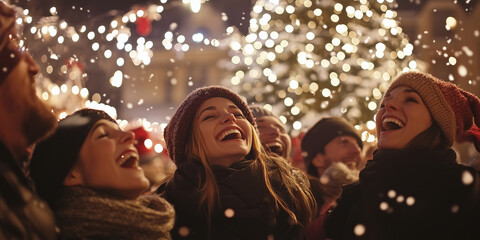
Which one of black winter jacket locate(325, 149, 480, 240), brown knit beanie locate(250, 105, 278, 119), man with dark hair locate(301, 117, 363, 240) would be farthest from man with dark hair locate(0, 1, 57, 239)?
man with dark hair locate(301, 117, 363, 240)

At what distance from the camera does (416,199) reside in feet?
8.50

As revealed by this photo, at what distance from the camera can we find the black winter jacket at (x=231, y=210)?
2770mm

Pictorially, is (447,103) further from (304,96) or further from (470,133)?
(304,96)

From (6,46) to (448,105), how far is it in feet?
7.08

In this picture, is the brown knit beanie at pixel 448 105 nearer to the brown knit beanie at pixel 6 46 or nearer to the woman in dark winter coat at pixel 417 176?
the woman in dark winter coat at pixel 417 176

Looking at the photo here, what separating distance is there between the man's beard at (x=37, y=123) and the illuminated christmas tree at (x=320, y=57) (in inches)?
209

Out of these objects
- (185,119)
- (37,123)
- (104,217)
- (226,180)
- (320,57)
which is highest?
(37,123)

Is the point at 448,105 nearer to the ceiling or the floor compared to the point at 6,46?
nearer to the floor

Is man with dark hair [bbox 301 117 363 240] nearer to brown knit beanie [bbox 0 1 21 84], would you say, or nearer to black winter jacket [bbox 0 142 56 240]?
black winter jacket [bbox 0 142 56 240]

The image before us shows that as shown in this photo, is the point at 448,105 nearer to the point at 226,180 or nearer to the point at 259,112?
the point at 226,180

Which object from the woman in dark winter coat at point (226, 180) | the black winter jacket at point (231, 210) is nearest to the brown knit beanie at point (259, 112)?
the woman in dark winter coat at point (226, 180)

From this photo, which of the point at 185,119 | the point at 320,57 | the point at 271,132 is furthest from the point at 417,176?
the point at 320,57

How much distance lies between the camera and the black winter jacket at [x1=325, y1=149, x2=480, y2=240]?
2.52 metres

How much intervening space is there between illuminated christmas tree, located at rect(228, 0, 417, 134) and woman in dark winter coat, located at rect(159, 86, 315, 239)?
4.16 m
